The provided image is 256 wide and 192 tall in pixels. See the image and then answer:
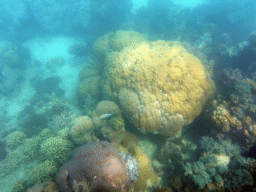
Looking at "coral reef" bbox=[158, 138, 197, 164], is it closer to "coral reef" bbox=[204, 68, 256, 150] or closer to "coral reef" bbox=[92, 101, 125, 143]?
"coral reef" bbox=[204, 68, 256, 150]

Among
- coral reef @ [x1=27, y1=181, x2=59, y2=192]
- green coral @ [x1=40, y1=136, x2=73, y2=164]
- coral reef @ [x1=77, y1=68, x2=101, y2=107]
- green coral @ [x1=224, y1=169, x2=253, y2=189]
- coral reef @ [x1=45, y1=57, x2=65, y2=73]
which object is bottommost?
green coral @ [x1=224, y1=169, x2=253, y2=189]

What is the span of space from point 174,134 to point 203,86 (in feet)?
7.67

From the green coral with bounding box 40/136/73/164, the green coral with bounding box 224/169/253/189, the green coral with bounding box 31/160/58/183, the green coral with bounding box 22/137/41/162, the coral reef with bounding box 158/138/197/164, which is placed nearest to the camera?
the green coral with bounding box 224/169/253/189

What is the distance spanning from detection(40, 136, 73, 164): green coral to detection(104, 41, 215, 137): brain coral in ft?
9.67

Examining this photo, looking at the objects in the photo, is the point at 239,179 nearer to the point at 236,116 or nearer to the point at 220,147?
the point at 220,147

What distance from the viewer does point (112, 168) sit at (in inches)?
139

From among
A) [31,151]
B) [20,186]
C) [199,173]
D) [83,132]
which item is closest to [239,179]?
[199,173]

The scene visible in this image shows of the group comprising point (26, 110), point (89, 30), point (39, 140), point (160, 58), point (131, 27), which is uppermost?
point (89, 30)

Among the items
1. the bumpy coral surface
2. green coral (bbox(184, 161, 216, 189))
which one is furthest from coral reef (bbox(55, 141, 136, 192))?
the bumpy coral surface

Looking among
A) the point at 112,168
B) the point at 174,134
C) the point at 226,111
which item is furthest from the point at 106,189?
the point at 226,111

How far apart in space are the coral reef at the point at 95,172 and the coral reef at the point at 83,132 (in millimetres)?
1454

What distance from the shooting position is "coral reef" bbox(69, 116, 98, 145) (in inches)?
217

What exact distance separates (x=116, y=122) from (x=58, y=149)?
2.74 metres

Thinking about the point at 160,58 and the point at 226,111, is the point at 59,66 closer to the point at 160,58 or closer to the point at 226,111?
the point at 160,58
